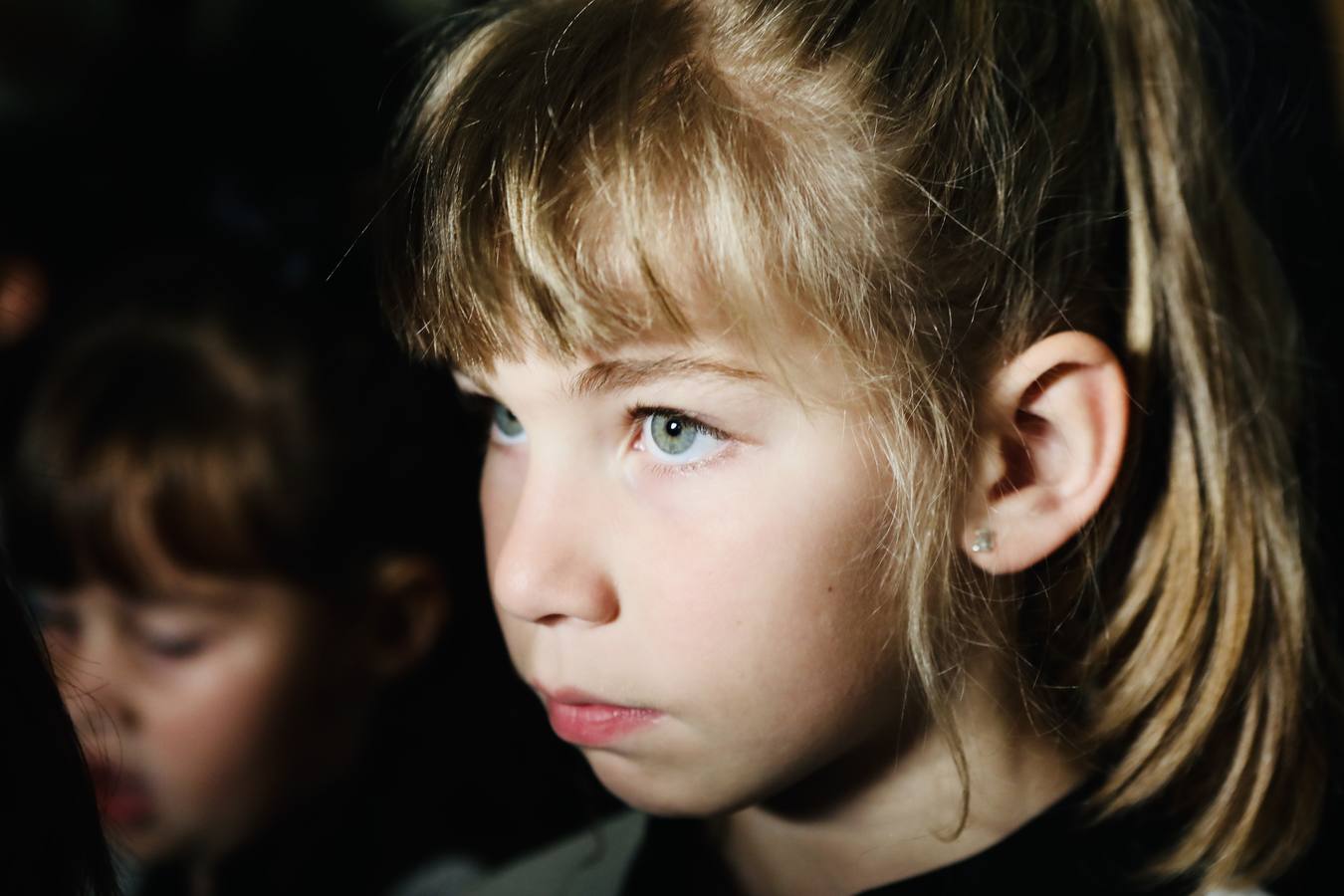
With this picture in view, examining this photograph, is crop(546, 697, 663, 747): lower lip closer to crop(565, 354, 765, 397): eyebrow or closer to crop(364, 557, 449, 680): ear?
crop(565, 354, 765, 397): eyebrow

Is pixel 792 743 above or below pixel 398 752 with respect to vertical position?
above

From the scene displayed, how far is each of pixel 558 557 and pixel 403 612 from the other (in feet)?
1.98

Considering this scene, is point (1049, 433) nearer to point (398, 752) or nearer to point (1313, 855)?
point (1313, 855)

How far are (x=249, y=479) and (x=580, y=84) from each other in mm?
613

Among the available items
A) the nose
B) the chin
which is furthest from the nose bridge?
the chin

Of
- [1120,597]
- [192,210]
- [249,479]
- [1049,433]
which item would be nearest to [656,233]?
[1049,433]

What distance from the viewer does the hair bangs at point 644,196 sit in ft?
2.23

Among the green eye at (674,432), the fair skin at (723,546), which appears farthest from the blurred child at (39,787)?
the green eye at (674,432)

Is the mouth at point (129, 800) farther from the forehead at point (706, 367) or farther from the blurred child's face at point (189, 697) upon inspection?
the forehead at point (706, 367)

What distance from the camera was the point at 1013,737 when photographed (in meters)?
0.82

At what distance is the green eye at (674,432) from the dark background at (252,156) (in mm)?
518

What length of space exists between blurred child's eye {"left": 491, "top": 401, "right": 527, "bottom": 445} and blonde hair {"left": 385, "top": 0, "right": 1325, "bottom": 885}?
91 millimetres

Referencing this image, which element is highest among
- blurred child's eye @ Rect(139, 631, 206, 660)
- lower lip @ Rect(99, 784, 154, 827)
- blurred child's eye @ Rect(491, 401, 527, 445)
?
blurred child's eye @ Rect(491, 401, 527, 445)

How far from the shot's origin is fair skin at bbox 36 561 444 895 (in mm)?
1155
